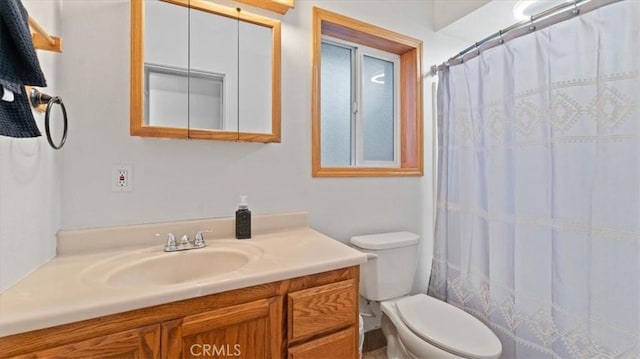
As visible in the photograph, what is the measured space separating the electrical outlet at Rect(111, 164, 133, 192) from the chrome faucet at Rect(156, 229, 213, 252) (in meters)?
0.25

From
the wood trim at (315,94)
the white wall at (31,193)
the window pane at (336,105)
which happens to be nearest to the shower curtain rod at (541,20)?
the window pane at (336,105)

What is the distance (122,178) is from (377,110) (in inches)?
60.9

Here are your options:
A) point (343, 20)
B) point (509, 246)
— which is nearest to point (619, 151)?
point (509, 246)

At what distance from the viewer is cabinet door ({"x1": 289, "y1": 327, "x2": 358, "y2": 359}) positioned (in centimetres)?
90

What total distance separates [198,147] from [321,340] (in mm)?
925

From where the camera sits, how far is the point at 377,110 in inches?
77.5

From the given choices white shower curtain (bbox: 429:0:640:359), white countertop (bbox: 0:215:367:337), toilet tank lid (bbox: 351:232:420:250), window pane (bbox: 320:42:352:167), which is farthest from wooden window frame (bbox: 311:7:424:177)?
white countertop (bbox: 0:215:367:337)

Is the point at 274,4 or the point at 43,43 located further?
the point at 274,4

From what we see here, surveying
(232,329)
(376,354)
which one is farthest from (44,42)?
(376,354)

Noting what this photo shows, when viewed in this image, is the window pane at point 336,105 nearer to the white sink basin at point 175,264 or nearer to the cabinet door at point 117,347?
the white sink basin at point 175,264

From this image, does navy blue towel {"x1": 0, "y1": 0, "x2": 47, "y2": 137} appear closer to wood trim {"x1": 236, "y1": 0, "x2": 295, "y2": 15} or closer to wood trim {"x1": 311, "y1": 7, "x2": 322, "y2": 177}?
wood trim {"x1": 236, "y1": 0, "x2": 295, "y2": 15}

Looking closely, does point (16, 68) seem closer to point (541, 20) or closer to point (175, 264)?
point (175, 264)

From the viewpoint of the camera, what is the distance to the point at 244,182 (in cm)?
133

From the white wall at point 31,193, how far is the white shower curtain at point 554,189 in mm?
1865
